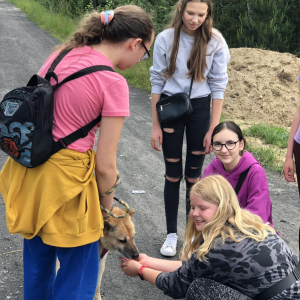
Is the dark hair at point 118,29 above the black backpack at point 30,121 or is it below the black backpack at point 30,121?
above

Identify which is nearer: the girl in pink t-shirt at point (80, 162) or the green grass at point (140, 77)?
the girl in pink t-shirt at point (80, 162)

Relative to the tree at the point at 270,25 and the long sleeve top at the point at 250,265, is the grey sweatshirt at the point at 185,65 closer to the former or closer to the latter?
the long sleeve top at the point at 250,265

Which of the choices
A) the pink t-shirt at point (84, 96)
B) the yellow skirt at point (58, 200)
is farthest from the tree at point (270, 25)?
the yellow skirt at point (58, 200)

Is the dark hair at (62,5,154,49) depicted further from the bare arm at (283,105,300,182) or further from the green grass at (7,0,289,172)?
the bare arm at (283,105,300,182)

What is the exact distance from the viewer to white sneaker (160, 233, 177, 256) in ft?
12.3

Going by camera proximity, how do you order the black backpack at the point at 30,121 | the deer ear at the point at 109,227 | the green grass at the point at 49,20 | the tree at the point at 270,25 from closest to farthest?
the black backpack at the point at 30,121 → the deer ear at the point at 109,227 → the tree at the point at 270,25 → the green grass at the point at 49,20

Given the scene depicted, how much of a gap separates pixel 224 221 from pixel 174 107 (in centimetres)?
136

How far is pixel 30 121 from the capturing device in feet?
6.37

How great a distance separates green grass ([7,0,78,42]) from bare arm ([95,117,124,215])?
39.3ft

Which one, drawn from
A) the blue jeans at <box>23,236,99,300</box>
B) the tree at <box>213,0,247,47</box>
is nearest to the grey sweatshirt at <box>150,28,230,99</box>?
the blue jeans at <box>23,236,99,300</box>

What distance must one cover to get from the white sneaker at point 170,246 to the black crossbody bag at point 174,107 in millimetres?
1122

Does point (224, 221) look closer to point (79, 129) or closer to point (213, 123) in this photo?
point (79, 129)

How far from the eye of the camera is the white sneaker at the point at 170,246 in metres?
3.75

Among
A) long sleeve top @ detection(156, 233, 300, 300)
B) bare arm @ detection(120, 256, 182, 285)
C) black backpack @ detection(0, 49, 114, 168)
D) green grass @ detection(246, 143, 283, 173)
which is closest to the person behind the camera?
black backpack @ detection(0, 49, 114, 168)
